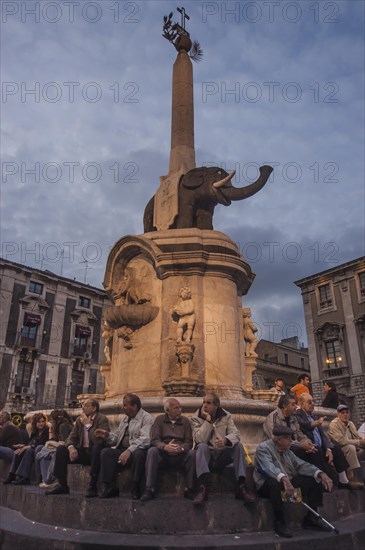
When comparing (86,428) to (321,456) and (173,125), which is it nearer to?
(321,456)

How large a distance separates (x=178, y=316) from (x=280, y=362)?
42609mm

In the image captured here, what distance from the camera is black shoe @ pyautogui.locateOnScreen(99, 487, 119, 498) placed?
536 cm

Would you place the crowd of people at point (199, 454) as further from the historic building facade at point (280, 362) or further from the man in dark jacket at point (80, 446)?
the historic building facade at point (280, 362)

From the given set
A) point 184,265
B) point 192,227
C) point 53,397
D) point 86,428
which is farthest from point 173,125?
point 53,397

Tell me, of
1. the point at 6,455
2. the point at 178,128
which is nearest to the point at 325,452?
the point at 6,455

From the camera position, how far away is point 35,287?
42062mm

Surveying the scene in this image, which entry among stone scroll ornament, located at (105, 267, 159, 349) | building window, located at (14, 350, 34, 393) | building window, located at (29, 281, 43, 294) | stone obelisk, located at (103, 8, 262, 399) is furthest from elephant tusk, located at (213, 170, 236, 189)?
building window, located at (29, 281, 43, 294)

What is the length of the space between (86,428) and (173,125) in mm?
9691

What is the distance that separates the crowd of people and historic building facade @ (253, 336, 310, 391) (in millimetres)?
29612

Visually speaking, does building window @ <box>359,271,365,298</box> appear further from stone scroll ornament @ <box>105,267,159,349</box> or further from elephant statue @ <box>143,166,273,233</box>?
stone scroll ornament @ <box>105,267,159,349</box>

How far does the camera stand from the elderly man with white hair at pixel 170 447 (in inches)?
209

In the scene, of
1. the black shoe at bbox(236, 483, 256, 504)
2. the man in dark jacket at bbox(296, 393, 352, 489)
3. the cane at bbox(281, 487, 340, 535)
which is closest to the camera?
the cane at bbox(281, 487, 340, 535)

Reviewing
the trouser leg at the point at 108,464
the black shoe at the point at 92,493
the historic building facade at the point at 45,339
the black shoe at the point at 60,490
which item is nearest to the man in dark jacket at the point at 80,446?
the black shoe at the point at 60,490

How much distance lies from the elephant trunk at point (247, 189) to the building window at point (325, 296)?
Answer: 31263 mm
